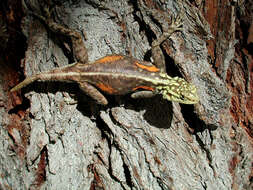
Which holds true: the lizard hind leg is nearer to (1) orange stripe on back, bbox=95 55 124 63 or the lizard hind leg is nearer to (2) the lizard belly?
(2) the lizard belly

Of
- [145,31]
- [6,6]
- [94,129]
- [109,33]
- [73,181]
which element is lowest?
[73,181]

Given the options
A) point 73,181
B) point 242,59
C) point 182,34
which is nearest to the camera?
point 182,34

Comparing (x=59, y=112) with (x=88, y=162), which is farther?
(x=88, y=162)

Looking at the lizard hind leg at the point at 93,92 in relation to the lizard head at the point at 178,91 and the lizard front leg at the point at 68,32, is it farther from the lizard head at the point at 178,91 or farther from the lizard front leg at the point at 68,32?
the lizard head at the point at 178,91

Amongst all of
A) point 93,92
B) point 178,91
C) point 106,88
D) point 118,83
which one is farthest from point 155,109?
point 93,92

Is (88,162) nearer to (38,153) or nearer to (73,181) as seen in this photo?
(73,181)

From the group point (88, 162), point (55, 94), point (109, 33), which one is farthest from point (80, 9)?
point (88, 162)

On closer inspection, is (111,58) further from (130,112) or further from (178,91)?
(178,91)

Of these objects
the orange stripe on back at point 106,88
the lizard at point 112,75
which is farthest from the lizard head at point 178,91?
the orange stripe on back at point 106,88
